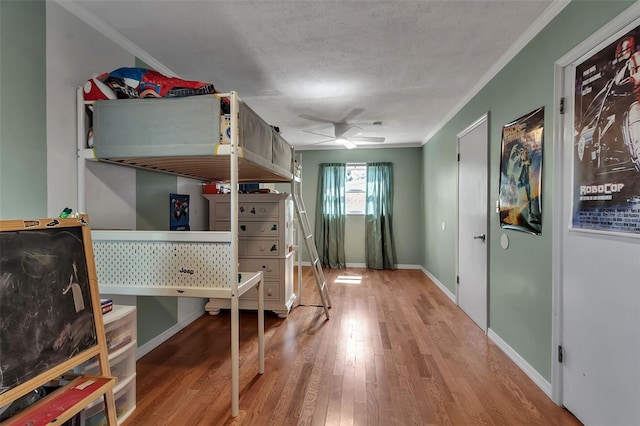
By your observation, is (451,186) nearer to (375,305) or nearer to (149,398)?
(375,305)

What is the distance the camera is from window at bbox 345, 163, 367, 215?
566 cm

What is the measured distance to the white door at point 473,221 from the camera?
2718mm

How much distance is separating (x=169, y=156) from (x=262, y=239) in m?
1.74

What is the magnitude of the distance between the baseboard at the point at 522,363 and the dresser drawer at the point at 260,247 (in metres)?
2.21

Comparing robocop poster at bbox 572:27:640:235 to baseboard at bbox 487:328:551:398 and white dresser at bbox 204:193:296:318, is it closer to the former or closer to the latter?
baseboard at bbox 487:328:551:398

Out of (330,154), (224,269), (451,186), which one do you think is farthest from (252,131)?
(330,154)

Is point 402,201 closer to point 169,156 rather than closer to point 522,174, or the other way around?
point 522,174

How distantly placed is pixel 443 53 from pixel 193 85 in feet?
6.16

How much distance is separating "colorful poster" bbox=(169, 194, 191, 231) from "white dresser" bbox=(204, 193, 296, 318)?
35cm

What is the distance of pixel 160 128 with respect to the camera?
1.59 metres

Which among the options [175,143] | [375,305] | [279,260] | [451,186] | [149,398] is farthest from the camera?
[451,186]

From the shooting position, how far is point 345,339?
258 cm

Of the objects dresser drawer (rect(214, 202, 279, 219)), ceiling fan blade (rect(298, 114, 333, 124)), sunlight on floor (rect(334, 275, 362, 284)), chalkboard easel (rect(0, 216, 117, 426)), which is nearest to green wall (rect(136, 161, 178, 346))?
dresser drawer (rect(214, 202, 279, 219))

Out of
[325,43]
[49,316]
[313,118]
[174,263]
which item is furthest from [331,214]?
[49,316]
